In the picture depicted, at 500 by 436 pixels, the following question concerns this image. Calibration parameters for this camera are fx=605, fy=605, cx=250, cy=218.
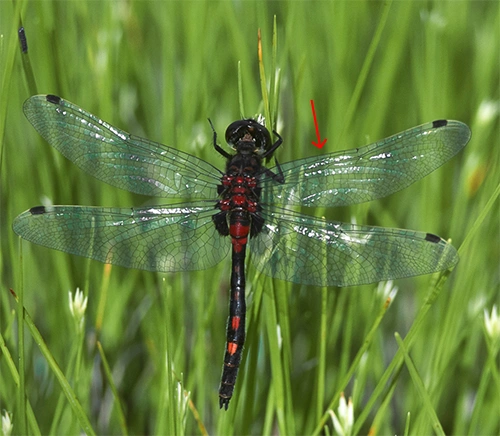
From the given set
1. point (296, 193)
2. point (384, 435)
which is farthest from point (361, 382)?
point (296, 193)

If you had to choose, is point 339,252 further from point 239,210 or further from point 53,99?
point 53,99

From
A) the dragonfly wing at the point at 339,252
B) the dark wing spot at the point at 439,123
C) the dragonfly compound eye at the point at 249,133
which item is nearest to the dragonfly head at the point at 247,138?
the dragonfly compound eye at the point at 249,133

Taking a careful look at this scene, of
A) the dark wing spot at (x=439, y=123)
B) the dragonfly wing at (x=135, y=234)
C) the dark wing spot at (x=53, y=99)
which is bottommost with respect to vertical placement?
the dragonfly wing at (x=135, y=234)

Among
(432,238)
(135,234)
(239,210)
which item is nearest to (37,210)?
(135,234)

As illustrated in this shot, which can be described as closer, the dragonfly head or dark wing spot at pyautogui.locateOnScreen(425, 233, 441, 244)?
dark wing spot at pyautogui.locateOnScreen(425, 233, 441, 244)

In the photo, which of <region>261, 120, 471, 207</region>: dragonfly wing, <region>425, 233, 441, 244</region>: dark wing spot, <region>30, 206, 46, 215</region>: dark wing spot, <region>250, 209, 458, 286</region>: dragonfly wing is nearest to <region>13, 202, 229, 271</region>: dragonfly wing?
<region>30, 206, 46, 215</region>: dark wing spot

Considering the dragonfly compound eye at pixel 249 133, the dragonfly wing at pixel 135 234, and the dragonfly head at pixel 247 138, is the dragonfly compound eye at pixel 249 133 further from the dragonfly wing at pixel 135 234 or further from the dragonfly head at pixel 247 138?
the dragonfly wing at pixel 135 234

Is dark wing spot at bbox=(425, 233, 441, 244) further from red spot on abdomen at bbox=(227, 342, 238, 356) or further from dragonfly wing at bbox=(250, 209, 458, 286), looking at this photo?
red spot on abdomen at bbox=(227, 342, 238, 356)
